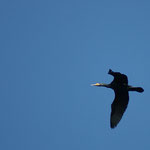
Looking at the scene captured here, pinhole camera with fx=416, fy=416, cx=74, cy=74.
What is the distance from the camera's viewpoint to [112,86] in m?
18.1

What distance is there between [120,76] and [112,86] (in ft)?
4.12

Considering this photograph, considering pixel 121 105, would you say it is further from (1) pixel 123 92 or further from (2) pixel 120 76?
(2) pixel 120 76

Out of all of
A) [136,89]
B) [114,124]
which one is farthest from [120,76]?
[114,124]

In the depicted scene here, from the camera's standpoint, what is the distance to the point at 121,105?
1802 cm

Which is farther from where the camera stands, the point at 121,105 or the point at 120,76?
the point at 121,105

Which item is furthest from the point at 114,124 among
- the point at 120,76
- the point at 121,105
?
the point at 120,76

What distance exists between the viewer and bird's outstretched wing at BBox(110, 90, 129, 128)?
705 inches

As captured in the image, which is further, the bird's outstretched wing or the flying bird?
the bird's outstretched wing

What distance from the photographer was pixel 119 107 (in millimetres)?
18031

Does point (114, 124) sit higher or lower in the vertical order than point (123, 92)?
lower

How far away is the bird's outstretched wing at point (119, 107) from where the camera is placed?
1791cm

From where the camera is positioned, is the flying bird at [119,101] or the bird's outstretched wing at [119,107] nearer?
the flying bird at [119,101]

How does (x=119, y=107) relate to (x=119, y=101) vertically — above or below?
below

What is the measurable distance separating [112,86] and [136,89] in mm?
1136
